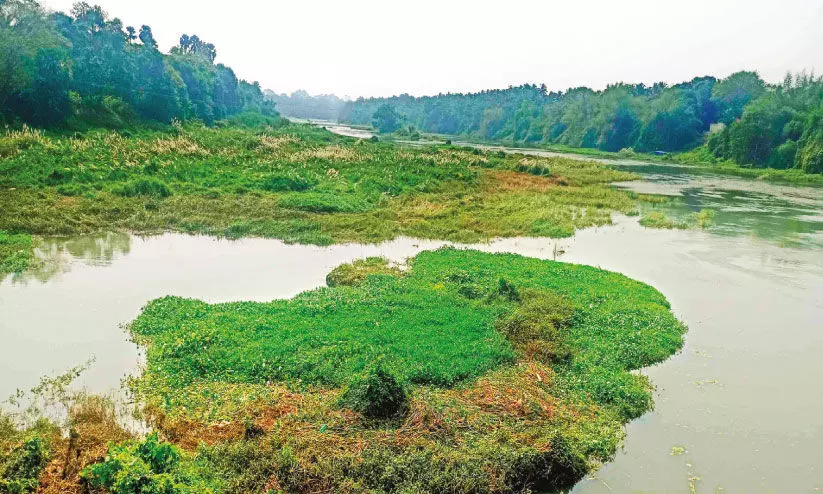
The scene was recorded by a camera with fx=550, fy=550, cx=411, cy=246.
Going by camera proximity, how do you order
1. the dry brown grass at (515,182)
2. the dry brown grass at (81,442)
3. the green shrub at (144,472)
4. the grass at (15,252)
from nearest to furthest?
the green shrub at (144,472) < the dry brown grass at (81,442) < the grass at (15,252) < the dry brown grass at (515,182)

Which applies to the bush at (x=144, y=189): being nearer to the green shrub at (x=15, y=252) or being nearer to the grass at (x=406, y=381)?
the green shrub at (x=15, y=252)

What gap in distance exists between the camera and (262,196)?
27156 millimetres

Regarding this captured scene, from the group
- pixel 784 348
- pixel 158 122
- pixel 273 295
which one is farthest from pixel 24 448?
pixel 158 122

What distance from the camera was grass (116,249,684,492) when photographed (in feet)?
25.6

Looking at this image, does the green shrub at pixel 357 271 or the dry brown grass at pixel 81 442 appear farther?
the green shrub at pixel 357 271

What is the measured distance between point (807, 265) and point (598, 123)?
88.3m

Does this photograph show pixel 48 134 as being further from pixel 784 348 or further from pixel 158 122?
pixel 784 348

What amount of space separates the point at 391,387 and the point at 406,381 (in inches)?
41.8

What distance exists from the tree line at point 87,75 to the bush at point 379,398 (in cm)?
3779

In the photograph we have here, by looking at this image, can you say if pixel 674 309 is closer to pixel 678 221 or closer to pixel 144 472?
pixel 144 472

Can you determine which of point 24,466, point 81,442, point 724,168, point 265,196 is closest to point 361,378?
point 81,442

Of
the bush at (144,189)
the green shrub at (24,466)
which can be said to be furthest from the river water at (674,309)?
the bush at (144,189)

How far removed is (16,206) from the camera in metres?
21.5

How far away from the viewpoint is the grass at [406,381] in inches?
307
